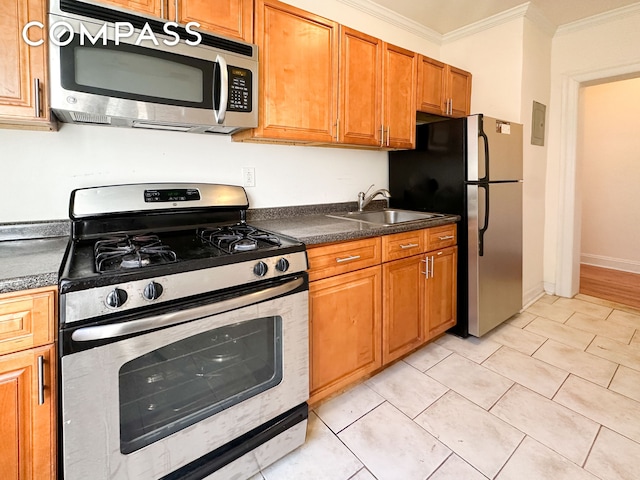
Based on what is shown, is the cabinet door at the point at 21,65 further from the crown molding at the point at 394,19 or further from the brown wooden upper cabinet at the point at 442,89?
the brown wooden upper cabinet at the point at 442,89

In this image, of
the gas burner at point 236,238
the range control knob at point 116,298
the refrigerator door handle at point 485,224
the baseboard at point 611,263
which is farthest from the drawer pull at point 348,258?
the baseboard at point 611,263

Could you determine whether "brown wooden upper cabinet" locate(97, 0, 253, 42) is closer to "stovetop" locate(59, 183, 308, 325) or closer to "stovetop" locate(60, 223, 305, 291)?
"stovetop" locate(59, 183, 308, 325)

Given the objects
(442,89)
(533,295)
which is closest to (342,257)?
(442,89)

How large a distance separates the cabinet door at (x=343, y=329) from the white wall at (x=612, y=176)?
377cm

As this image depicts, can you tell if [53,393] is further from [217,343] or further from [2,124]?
[2,124]

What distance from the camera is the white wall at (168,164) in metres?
1.45

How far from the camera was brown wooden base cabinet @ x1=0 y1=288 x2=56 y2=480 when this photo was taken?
3.02 ft

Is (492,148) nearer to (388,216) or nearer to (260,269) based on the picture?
(388,216)

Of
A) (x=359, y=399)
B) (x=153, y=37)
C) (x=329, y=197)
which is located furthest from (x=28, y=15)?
(x=359, y=399)

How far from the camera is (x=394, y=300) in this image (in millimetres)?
2016

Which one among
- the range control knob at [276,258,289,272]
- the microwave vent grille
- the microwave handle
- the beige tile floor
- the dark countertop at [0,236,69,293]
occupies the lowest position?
the beige tile floor

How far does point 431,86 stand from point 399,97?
0.41 metres

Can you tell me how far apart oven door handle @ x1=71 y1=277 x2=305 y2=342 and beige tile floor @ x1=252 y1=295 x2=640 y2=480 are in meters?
0.74

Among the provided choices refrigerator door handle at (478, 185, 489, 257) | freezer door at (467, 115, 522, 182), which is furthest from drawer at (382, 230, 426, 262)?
freezer door at (467, 115, 522, 182)
